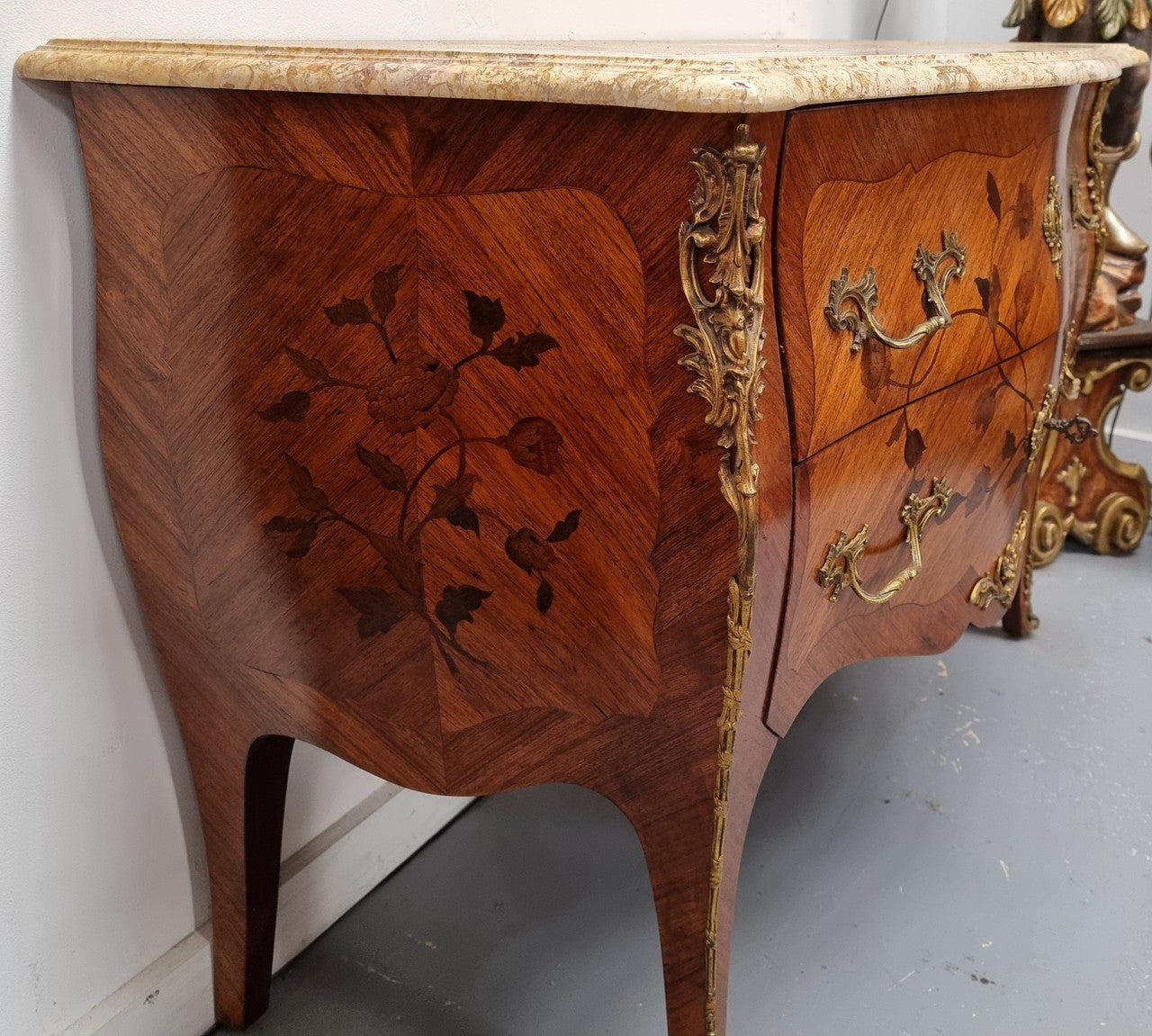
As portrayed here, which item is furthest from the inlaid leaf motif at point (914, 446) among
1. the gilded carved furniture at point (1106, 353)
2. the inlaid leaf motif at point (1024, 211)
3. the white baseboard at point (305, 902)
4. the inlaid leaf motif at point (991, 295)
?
the gilded carved furniture at point (1106, 353)

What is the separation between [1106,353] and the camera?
6.73ft

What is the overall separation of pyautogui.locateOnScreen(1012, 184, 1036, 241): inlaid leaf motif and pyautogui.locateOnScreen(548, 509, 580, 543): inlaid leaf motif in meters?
0.63

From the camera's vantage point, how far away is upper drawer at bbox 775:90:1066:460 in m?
0.77

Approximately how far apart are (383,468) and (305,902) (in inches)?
25.8

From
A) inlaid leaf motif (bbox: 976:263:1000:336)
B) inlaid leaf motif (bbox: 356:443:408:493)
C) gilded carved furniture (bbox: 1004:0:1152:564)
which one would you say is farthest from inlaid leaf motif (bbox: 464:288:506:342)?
gilded carved furniture (bbox: 1004:0:1152:564)

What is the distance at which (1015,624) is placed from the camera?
190 centimetres

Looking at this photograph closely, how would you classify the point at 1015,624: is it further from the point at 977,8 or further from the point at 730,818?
the point at 977,8

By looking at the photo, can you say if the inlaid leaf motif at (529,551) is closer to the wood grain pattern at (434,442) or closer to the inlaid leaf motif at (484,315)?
the wood grain pattern at (434,442)

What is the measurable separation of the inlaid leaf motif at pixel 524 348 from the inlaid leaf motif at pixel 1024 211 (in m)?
0.62

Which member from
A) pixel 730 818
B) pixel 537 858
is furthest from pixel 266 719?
pixel 537 858

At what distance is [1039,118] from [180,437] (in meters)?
0.89

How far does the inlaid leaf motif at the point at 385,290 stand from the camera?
774mm

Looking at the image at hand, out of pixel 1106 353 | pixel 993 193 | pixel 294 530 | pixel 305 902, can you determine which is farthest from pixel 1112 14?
pixel 305 902

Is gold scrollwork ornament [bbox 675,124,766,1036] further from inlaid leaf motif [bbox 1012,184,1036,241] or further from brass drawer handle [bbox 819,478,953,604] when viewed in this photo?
inlaid leaf motif [bbox 1012,184,1036,241]
